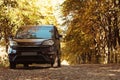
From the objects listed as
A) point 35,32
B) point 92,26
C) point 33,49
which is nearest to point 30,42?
point 33,49

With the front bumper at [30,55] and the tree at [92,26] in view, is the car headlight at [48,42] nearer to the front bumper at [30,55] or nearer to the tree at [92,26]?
the front bumper at [30,55]

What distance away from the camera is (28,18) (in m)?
39.4

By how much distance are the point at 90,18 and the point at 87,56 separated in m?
18.6

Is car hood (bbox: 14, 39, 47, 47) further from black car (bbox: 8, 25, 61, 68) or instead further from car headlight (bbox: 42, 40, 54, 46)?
Answer: car headlight (bbox: 42, 40, 54, 46)

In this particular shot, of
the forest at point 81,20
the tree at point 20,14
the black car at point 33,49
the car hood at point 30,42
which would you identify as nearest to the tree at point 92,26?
the forest at point 81,20

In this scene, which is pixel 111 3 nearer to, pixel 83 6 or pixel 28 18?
pixel 83 6

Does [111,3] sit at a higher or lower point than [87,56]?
higher

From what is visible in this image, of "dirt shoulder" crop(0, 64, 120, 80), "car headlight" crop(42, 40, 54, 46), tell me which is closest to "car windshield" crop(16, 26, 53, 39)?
"car headlight" crop(42, 40, 54, 46)

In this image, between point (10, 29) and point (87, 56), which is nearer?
point (10, 29)

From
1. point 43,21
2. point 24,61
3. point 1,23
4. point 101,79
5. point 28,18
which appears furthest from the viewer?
point 43,21

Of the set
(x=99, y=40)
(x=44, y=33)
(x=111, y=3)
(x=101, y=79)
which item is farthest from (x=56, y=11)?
(x=101, y=79)

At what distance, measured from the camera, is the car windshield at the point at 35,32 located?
19031 mm

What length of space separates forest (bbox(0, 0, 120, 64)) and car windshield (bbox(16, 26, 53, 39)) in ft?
24.5

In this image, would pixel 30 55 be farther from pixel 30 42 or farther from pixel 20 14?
pixel 20 14
